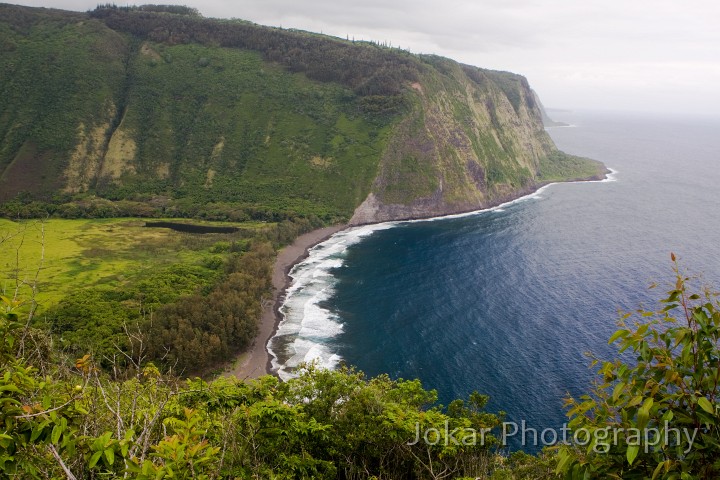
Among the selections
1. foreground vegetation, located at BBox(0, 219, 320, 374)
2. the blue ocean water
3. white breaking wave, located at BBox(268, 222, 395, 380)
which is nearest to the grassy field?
foreground vegetation, located at BBox(0, 219, 320, 374)

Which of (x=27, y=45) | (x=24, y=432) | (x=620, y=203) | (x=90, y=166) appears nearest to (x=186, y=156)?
(x=90, y=166)

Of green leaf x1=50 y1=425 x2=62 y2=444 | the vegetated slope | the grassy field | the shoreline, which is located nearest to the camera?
green leaf x1=50 y1=425 x2=62 y2=444

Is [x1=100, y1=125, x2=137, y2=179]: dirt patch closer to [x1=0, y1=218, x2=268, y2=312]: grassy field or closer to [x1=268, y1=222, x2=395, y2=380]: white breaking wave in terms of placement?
[x1=0, y1=218, x2=268, y2=312]: grassy field

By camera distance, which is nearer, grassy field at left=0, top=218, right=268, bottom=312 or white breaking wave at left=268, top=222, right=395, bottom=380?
white breaking wave at left=268, top=222, right=395, bottom=380

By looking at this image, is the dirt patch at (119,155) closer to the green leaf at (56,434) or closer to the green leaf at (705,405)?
the green leaf at (56,434)

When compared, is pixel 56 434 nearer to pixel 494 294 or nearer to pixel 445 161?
pixel 494 294

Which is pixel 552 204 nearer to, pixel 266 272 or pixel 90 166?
A: pixel 266 272

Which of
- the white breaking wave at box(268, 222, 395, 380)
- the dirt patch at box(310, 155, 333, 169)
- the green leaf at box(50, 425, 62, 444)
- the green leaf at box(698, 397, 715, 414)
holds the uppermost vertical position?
the dirt patch at box(310, 155, 333, 169)

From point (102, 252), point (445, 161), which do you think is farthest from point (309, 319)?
point (445, 161)
